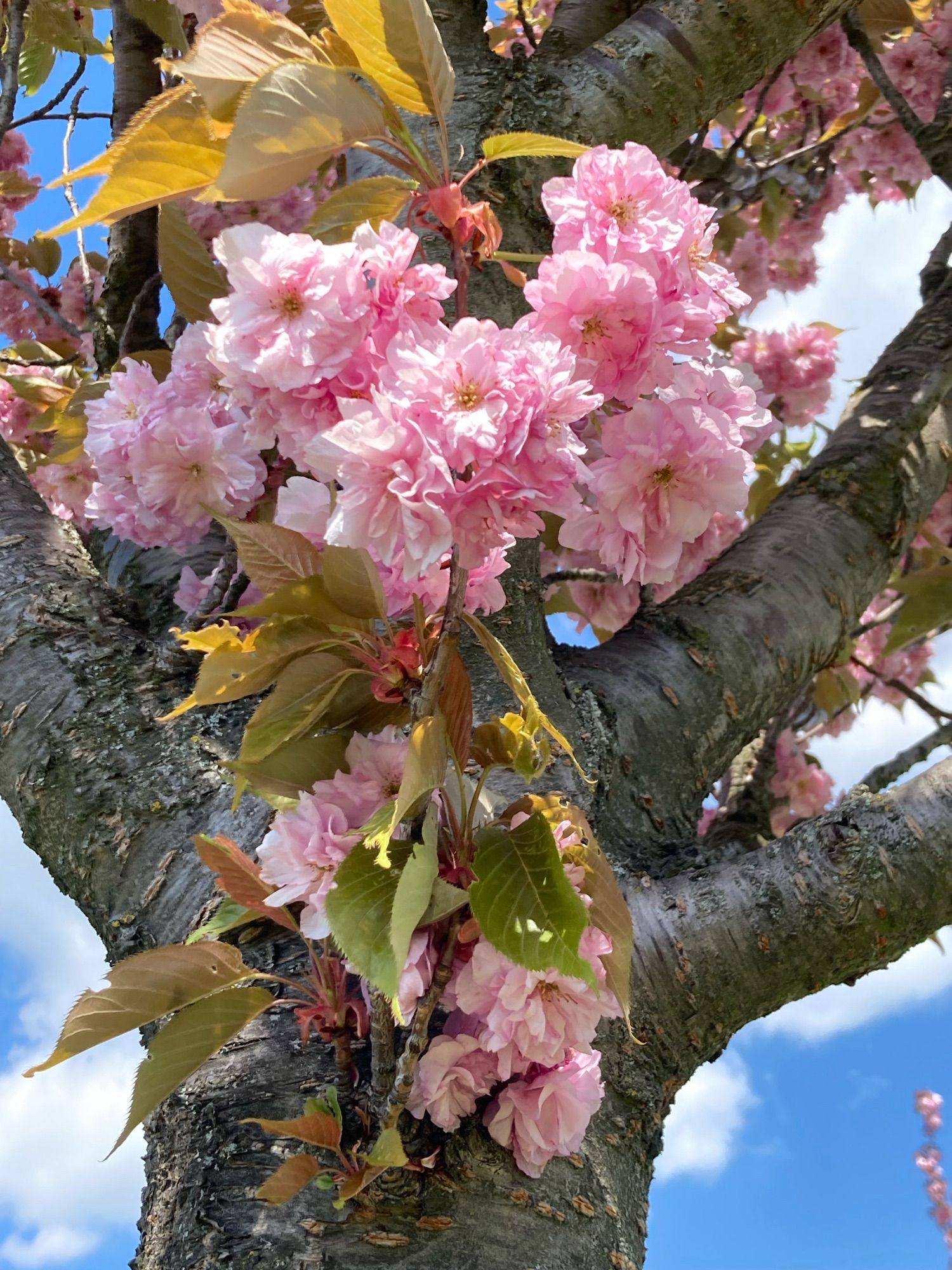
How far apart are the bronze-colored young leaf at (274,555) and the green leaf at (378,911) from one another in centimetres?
17

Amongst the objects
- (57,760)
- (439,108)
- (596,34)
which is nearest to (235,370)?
(439,108)

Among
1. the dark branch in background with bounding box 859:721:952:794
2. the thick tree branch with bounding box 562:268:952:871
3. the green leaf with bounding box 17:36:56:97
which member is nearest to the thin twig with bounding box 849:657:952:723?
the dark branch in background with bounding box 859:721:952:794

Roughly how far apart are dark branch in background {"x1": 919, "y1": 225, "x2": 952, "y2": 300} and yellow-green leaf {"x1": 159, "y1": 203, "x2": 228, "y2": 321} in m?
1.48

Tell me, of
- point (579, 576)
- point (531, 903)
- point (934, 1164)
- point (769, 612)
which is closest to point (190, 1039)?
point (531, 903)

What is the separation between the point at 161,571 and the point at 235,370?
2.57ft

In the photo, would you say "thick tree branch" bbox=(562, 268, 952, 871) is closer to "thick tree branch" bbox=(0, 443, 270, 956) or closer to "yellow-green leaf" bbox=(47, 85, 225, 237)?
"thick tree branch" bbox=(0, 443, 270, 956)

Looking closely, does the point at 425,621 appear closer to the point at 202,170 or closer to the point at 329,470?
the point at 329,470

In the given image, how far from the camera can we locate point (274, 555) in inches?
25.4

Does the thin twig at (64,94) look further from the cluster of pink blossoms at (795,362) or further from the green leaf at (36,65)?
the cluster of pink blossoms at (795,362)

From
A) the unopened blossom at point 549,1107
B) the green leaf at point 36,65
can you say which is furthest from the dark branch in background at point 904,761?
the green leaf at point 36,65

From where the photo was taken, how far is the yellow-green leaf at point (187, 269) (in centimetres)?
91

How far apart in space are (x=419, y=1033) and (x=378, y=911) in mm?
93

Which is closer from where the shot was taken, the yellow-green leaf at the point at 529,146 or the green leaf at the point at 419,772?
the green leaf at the point at 419,772

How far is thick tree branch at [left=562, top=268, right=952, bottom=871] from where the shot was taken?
121 centimetres
